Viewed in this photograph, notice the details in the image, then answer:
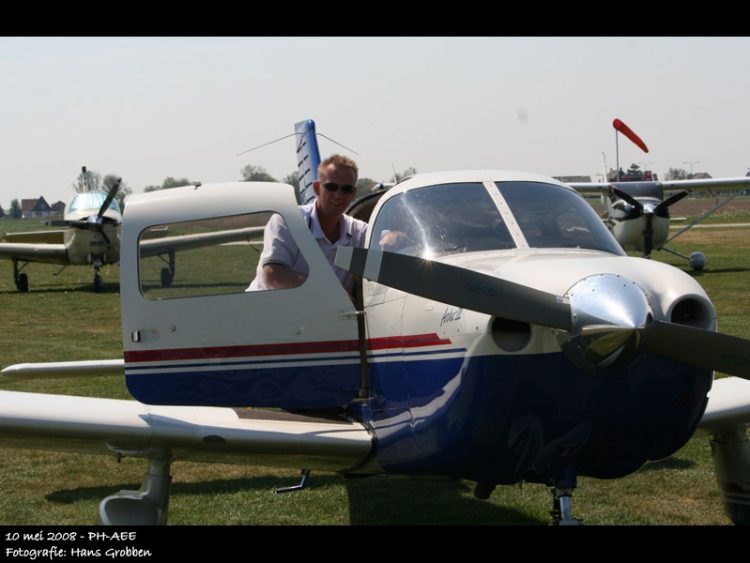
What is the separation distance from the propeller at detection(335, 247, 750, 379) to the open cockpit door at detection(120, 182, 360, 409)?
113 cm

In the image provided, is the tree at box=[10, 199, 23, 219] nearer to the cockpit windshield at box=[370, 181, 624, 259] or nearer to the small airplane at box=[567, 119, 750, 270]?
the small airplane at box=[567, 119, 750, 270]

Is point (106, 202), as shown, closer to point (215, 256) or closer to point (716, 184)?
point (716, 184)

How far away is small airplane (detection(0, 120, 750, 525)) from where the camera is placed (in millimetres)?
4449

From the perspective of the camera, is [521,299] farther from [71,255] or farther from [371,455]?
[71,255]

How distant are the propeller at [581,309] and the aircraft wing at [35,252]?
27276mm

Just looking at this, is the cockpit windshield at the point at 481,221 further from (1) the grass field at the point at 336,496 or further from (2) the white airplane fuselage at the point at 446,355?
(1) the grass field at the point at 336,496

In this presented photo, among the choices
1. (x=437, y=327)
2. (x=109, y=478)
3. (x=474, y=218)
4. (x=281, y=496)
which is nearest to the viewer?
(x=437, y=327)

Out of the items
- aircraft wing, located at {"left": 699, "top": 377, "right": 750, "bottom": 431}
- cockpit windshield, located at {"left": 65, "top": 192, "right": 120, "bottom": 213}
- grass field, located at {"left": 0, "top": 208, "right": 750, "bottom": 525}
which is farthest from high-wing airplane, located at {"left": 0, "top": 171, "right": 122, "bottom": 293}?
aircraft wing, located at {"left": 699, "top": 377, "right": 750, "bottom": 431}

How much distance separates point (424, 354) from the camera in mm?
4977

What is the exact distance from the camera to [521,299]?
4.32m

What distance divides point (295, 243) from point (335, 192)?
49cm

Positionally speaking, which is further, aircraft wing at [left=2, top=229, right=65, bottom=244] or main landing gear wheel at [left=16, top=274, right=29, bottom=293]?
aircraft wing at [left=2, top=229, right=65, bottom=244]
